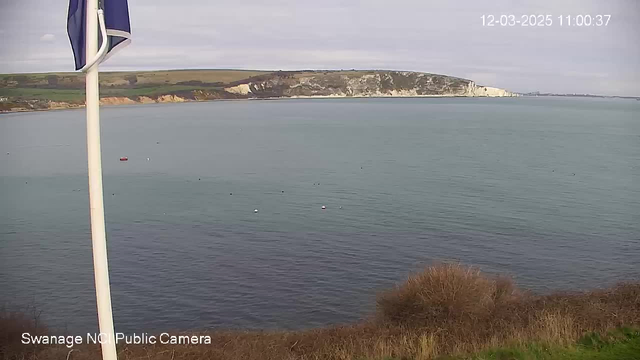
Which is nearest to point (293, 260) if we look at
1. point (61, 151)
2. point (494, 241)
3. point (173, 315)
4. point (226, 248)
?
point (226, 248)

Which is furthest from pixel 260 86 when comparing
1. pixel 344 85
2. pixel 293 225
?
pixel 293 225

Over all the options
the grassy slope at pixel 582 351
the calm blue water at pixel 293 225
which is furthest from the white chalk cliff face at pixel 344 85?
the grassy slope at pixel 582 351

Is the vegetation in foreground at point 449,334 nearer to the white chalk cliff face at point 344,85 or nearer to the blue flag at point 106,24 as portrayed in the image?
the blue flag at point 106,24

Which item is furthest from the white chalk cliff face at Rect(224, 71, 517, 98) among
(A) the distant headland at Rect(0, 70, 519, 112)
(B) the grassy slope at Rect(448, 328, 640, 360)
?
(B) the grassy slope at Rect(448, 328, 640, 360)

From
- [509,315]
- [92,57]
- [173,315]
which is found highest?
[92,57]

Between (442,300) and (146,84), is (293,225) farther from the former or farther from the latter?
(146,84)

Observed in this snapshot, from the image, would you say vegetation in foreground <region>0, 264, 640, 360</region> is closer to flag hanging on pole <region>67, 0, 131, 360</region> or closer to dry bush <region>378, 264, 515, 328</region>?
dry bush <region>378, 264, 515, 328</region>

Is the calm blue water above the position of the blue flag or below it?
below

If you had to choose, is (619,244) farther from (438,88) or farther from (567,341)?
(438,88)
